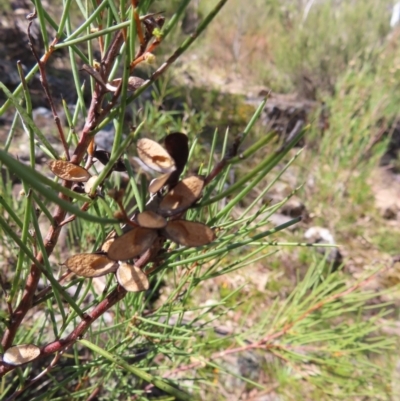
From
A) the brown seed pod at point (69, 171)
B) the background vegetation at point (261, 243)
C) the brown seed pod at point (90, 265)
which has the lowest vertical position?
the background vegetation at point (261, 243)

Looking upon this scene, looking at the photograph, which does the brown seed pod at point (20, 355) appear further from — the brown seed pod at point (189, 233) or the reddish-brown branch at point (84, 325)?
Answer: the brown seed pod at point (189, 233)

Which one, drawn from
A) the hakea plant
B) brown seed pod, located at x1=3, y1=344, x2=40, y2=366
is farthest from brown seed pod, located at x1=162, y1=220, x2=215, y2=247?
brown seed pod, located at x1=3, y1=344, x2=40, y2=366

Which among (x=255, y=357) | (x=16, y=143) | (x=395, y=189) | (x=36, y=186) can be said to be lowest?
(x=395, y=189)

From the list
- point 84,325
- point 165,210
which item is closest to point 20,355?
point 84,325

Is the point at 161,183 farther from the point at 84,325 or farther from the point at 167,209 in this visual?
the point at 84,325

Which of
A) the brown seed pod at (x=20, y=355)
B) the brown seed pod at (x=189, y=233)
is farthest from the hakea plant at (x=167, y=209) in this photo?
the brown seed pod at (x=20, y=355)

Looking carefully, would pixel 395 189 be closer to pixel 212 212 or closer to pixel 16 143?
pixel 16 143

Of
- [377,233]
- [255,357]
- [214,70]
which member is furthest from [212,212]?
[214,70]
